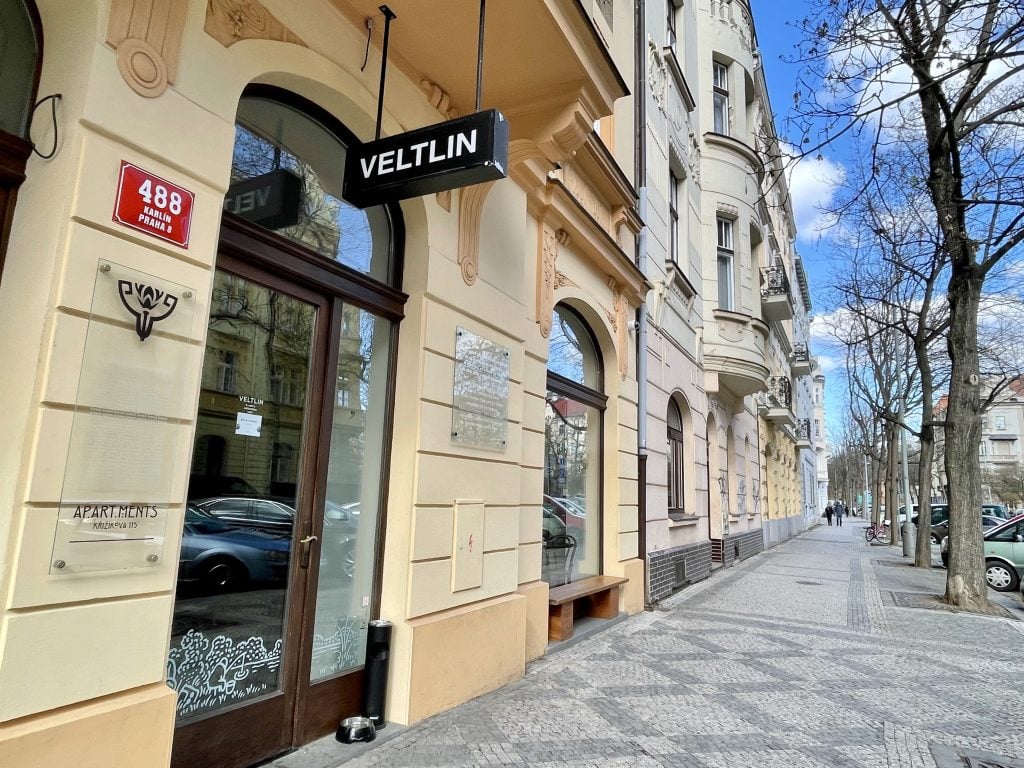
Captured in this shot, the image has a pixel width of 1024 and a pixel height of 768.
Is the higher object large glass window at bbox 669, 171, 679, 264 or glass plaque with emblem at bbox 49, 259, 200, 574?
large glass window at bbox 669, 171, 679, 264

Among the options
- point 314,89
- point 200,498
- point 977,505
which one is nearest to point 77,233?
point 200,498

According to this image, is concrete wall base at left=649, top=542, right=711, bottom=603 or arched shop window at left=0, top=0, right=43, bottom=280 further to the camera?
concrete wall base at left=649, top=542, right=711, bottom=603

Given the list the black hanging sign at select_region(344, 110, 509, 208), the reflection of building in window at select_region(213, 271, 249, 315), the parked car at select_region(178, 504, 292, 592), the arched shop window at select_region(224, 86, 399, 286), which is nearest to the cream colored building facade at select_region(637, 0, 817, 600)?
the arched shop window at select_region(224, 86, 399, 286)

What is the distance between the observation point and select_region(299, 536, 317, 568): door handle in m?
3.80

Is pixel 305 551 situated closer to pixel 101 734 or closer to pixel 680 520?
pixel 101 734

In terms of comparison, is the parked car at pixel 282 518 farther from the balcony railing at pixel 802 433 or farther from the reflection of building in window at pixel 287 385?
the balcony railing at pixel 802 433

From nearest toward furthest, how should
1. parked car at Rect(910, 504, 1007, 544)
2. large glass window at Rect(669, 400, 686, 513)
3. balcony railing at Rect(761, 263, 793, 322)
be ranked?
large glass window at Rect(669, 400, 686, 513) → balcony railing at Rect(761, 263, 793, 322) → parked car at Rect(910, 504, 1007, 544)

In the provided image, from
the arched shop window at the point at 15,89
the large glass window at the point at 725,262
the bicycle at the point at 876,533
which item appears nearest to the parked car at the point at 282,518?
the arched shop window at the point at 15,89

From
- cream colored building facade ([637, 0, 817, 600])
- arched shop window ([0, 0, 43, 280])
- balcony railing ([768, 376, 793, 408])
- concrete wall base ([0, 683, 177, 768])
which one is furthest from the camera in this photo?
balcony railing ([768, 376, 793, 408])

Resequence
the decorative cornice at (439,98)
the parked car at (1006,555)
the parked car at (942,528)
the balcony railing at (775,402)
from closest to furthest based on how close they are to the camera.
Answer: the decorative cornice at (439,98), the parked car at (1006,555), the balcony railing at (775,402), the parked car at (942,528)

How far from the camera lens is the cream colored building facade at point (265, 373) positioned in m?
2.52

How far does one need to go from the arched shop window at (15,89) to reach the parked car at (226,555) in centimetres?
150

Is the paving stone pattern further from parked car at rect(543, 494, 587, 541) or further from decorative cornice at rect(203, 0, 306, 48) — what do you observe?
decorative cornice at rect(203, 0, 306, 48)

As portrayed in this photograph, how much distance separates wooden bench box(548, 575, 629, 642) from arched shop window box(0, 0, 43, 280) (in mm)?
5293
